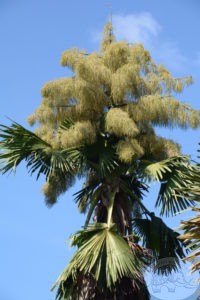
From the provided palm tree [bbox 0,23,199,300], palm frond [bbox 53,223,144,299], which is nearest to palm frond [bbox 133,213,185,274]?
palm tree [bbox 0,23,199,300]

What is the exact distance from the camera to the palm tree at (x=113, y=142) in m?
12.2

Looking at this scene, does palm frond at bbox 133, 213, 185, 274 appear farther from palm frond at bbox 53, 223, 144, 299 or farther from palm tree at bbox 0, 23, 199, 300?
palm frond at bbox 53, 223, 144, 299

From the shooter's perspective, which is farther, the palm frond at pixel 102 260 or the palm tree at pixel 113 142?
the palm tree at pixel 113 142

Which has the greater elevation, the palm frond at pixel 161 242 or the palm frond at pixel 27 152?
the palm frond at pixel 27 152

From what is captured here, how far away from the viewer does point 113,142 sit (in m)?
12.8

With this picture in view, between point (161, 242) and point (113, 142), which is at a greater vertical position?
point (113, 142)

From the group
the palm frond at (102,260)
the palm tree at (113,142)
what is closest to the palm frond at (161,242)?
the palm tree at (113,142)

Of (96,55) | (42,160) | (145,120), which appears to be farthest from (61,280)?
(96,55)

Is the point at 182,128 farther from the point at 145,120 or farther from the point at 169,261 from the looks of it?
the point at 169,261

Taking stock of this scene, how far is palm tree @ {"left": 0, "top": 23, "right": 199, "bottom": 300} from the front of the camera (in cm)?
1221

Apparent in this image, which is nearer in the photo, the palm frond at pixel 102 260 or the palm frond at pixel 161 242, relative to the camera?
the palm frond at pixel 102 260

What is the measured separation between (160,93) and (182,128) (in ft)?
2.44

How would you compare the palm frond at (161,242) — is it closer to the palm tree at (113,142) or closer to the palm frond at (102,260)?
the palm tree at (113,142)

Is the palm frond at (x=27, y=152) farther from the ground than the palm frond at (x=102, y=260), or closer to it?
farther from the ground
